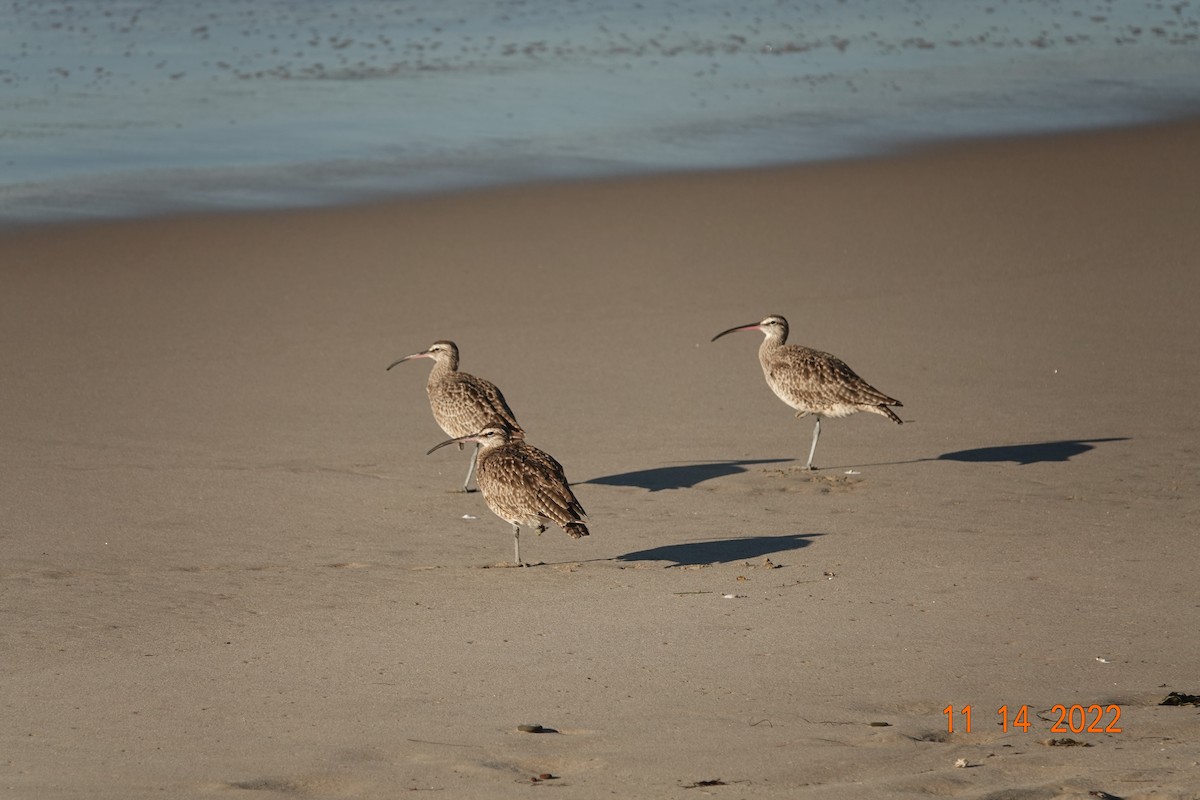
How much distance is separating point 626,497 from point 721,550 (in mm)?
1241

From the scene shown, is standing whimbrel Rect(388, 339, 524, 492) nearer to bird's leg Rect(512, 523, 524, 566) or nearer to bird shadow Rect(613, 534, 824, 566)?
bird's leg Rect(512, 523, 524, 566)

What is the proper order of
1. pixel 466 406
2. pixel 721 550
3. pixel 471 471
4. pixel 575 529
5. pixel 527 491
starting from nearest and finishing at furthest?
1. pixel 575 529
2. pixel 527 491
3. pixel 721 550
4. pixel 471 471
5. pixel 466 406

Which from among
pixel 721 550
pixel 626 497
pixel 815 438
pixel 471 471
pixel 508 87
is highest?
pixel 508 87

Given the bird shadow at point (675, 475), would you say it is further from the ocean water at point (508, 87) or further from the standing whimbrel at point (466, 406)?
the ocean water at point (508, 87)

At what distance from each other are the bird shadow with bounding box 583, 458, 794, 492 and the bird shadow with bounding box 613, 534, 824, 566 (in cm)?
114

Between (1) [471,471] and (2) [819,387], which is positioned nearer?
(1) [471,471]

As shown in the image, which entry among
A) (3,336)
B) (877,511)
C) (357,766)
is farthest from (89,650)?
(3,336)

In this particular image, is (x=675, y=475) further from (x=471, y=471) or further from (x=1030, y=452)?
(x=1030, y=452)

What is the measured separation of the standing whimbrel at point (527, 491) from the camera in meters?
8.23

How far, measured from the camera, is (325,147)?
63.9 feet
